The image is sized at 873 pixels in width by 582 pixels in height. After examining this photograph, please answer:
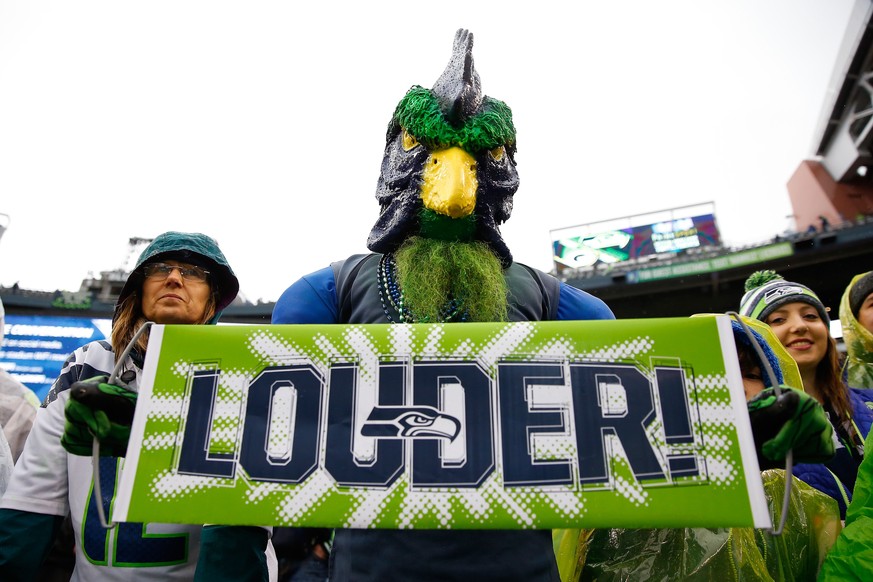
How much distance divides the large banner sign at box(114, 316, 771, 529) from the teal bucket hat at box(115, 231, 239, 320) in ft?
2.72

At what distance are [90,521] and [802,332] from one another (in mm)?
2795

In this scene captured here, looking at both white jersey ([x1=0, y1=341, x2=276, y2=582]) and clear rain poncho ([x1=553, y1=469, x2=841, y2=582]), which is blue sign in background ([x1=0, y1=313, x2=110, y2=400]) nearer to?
white jersey ([x1=0, y1=341, x2=276, y2=582])

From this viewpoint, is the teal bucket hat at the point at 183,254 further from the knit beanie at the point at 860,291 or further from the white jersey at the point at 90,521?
the knit beanie at the point at 860,291

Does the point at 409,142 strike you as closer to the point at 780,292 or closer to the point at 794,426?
the point at 794,426

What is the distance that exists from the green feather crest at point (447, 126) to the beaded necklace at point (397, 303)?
367 mm

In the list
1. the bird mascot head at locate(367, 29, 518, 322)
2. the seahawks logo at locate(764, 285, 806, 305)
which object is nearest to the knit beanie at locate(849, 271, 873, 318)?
the seahawks logo at locate(764, 285, 806, 305)

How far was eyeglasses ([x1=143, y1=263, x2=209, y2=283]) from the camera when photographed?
70.7 inches

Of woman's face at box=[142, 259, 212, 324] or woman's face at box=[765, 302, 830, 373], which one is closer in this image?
woman's face at box=[142, 259, 212, 324]

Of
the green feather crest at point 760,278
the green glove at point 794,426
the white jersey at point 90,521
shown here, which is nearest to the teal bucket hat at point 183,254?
the white jersey at point 90,521

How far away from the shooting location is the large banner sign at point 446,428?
0.99 metres

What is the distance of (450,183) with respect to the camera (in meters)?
1.28

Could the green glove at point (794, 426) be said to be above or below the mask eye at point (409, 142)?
below

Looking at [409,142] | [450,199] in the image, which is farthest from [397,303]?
[409,142]

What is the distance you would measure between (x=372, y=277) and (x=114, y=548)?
1009 mm
